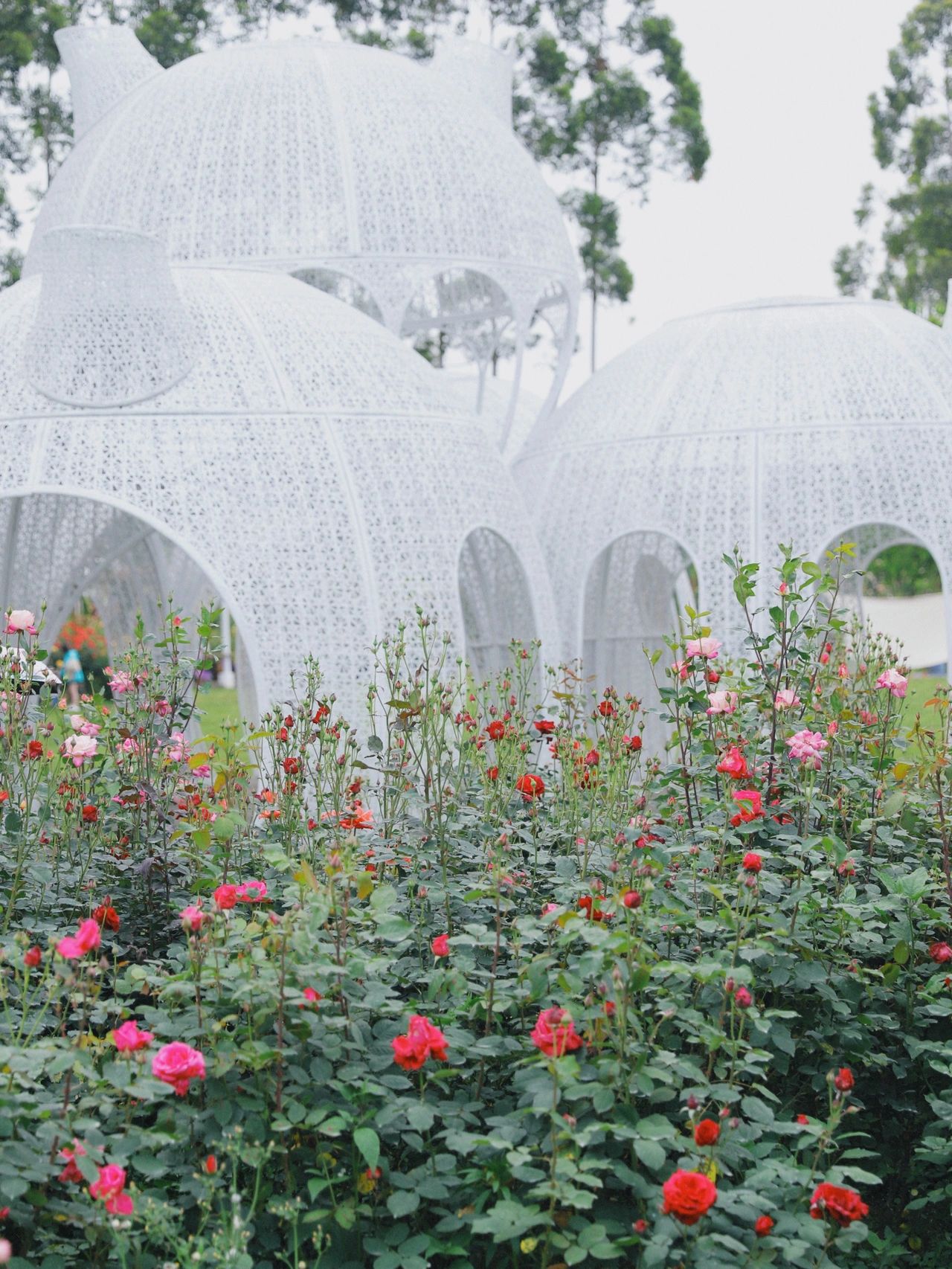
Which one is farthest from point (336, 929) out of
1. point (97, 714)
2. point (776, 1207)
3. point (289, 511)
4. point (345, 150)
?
point (345, 150)

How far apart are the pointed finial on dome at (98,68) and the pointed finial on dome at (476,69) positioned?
82.8 inches

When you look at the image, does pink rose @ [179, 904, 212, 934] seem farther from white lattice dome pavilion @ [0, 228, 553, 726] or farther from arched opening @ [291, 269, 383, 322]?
arched opening @ [291, 269, 383, 322]

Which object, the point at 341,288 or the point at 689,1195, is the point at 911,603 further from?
the point at 689,1195

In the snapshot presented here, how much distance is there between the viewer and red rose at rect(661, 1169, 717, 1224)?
2.13 m

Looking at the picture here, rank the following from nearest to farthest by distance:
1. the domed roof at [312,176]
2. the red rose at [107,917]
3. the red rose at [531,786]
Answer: the red rose at [107,917], the red rose at [531,786], the domed roof at [312,176]

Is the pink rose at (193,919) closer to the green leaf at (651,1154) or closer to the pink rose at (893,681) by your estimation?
the green leaf at (651,1154)

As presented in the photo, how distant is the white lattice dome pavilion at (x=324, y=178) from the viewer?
9.73 metres

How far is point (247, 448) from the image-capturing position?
750 centimetres

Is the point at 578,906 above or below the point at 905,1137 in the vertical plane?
above

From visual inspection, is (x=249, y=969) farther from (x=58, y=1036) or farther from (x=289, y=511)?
(x=289, y=511)

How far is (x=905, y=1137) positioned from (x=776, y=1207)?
1.07 metres

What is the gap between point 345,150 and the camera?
987 cm

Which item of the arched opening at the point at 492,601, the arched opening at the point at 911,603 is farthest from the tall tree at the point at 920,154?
the arched opening at the point at 492,601

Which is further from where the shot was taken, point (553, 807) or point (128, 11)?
point (128, 11)
